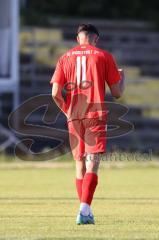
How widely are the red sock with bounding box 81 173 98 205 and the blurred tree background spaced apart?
2252 centimetres

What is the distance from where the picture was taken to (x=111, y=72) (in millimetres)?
9383

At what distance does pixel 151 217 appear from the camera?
980cm

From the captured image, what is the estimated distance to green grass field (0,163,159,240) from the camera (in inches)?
329

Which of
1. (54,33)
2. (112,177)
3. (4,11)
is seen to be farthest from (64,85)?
(54,33)

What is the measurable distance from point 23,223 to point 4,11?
14.6 meters

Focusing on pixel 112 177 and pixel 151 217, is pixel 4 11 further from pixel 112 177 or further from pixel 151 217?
pixel 151 217

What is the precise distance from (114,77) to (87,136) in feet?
2.09

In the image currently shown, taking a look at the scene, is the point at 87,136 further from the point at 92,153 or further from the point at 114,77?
the point at 114,77

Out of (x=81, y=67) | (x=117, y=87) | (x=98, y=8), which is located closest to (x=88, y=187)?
(x=117, y=87)

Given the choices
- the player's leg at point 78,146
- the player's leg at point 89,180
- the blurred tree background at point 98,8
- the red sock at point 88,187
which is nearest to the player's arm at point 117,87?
the player's leg at point 78,146

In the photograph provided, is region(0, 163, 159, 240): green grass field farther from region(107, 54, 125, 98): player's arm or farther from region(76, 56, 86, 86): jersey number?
region(76, 56, 86, 86): jersey number

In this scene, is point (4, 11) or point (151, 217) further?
point (4, 11)
